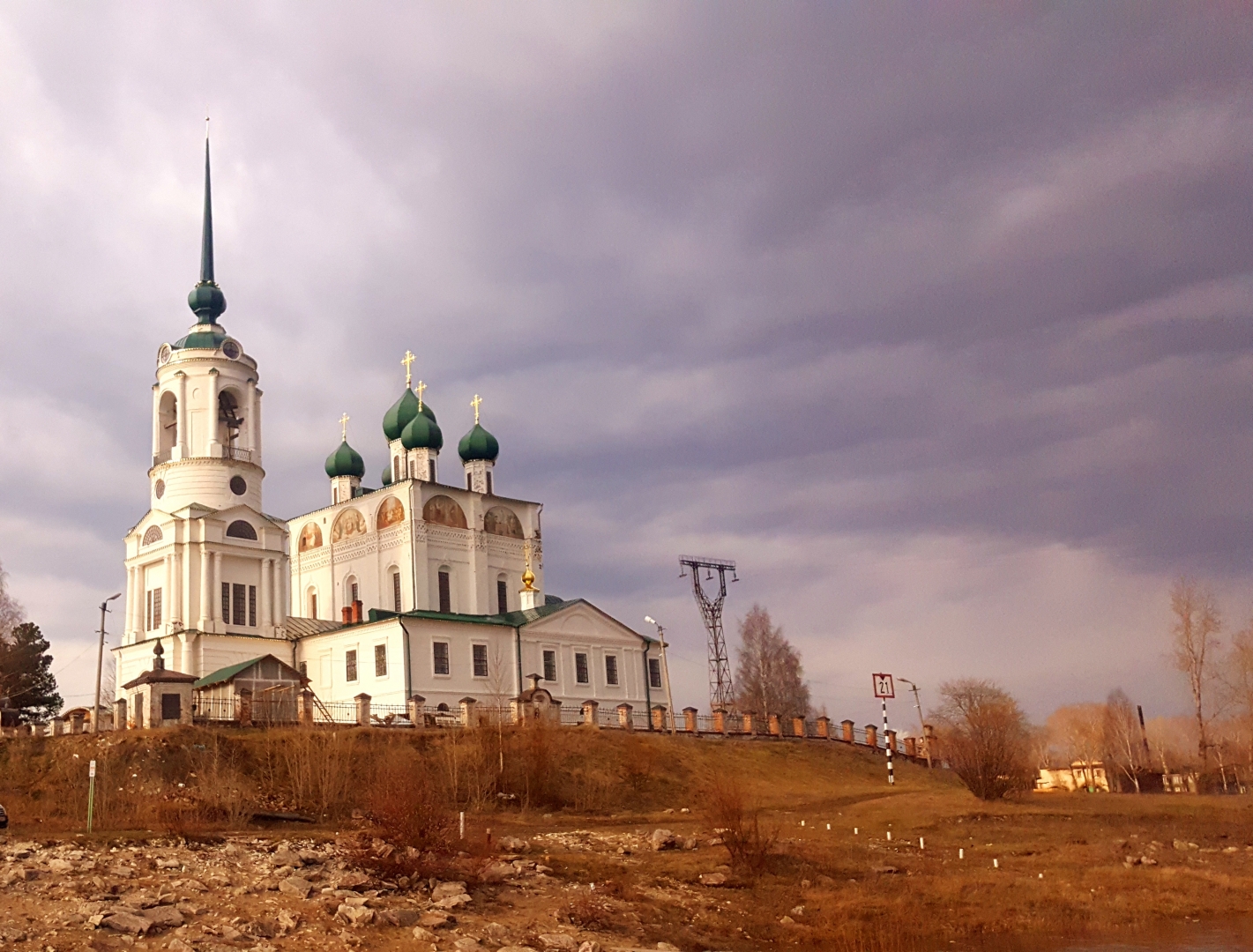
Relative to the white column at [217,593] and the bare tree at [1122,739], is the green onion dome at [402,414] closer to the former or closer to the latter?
the white column at [217,593]

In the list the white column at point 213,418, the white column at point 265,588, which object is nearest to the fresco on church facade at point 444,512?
the white column at point 265,588

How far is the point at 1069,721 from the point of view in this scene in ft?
248

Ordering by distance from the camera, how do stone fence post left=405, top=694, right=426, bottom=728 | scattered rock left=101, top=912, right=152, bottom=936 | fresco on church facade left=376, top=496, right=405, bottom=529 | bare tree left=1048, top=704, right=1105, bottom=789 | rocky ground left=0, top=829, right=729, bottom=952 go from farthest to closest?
bare tree left=1048, top=704, right=1105, bottom=789
fresco on church facade left=376, top=496, right=405, bottom=529
stone fence post left=405, top=694, right=426, bottom=728
rocky ground left=0, top=829, right=729, bottom=952
scattered rock left=101, top=912, right=152, bottom=936

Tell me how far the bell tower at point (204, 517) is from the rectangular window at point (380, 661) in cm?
480

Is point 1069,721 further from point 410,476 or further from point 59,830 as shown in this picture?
point 59,830

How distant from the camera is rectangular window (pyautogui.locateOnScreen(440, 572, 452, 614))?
51.2 m

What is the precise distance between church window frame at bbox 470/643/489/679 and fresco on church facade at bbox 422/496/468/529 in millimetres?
7842

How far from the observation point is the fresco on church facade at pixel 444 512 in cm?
5162

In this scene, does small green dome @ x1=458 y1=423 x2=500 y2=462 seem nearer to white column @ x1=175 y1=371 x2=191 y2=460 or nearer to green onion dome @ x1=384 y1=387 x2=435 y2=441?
green onion dome @ x1=384 y1=387 x2=435 y2=441

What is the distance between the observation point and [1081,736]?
70625 millimetres

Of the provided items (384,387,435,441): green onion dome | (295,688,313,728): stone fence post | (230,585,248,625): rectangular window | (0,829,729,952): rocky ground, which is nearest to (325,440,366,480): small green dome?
(384,387,435,441): green onion dome

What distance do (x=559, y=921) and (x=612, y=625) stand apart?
31.2 meters

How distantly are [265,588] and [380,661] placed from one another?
6.07 m

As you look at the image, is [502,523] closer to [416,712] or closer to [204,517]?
Result: [204,517]
